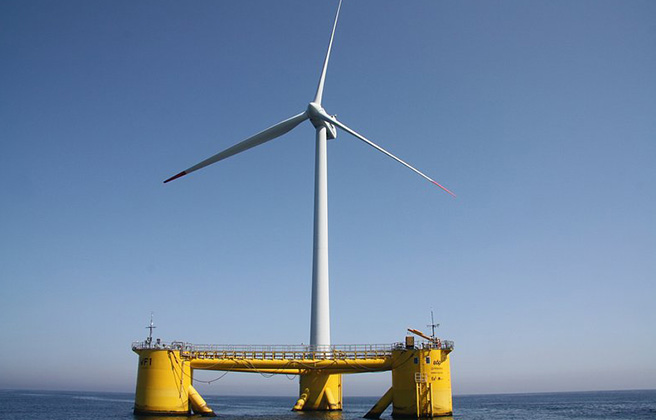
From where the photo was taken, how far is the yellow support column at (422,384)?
175ft

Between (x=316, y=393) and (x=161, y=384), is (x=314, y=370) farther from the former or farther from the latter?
(x=161, y=384)

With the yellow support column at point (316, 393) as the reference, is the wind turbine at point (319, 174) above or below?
above

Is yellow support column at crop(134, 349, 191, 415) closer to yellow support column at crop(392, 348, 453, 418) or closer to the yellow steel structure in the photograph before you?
the yellow steel structure

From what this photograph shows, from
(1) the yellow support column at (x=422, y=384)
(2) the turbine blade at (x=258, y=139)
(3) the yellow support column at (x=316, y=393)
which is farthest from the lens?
(2) the turbine blade at (x=258, y=139)

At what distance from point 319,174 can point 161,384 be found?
31643 mm

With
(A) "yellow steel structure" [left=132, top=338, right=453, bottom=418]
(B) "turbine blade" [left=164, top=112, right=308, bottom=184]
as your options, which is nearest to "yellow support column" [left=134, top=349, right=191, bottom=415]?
(A) "yellow steel structure" [left=132, top=338, right=453, bottom=418]

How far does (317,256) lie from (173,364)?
20790 mm

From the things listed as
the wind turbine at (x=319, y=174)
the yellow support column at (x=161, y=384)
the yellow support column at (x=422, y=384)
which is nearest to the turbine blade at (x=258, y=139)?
the wind turbine at (x=319, y=174)

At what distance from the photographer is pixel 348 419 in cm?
5331

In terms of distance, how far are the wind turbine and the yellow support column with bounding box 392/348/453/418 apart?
31.6 ft

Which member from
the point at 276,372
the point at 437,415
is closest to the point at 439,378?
the point at 437,415

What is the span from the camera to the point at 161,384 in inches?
2114

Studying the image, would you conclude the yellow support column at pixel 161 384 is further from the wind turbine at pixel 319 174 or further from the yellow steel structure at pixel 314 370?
the wind turbine at pixel 319 174

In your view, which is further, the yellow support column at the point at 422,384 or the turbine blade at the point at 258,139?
the turbine blade at the point at 258,139
